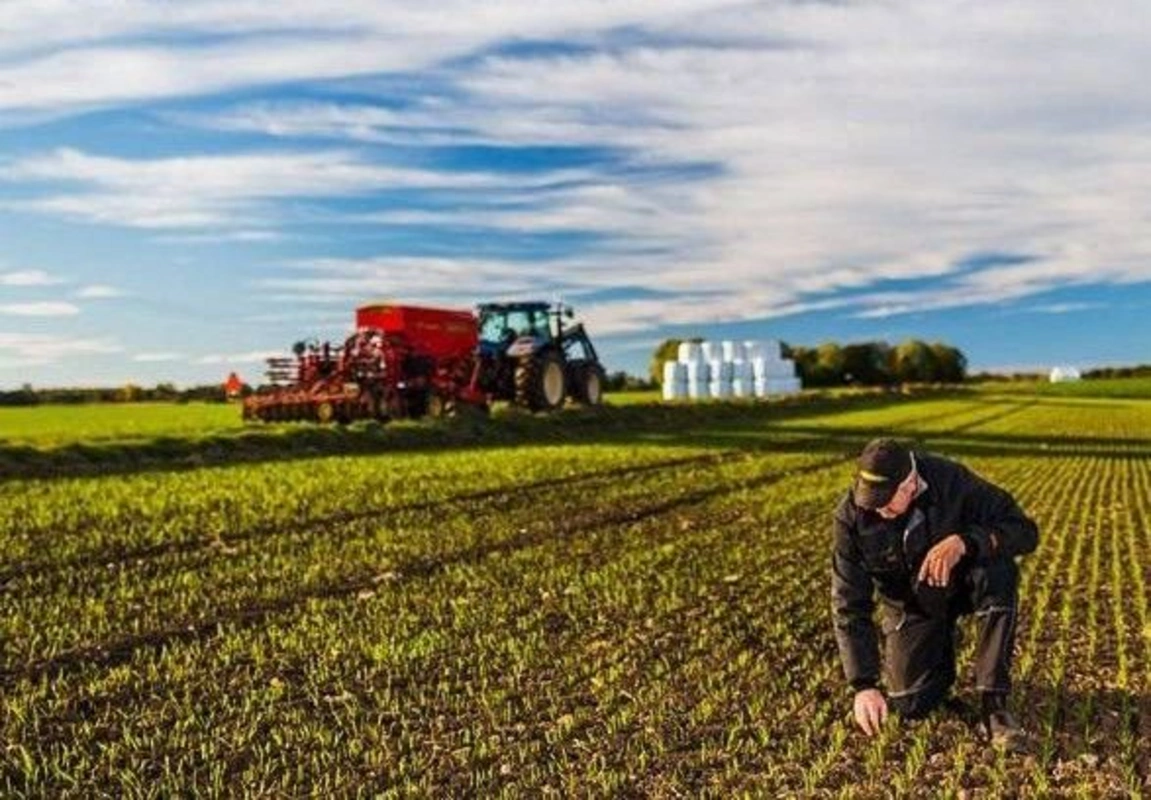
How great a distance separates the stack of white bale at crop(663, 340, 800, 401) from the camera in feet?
247

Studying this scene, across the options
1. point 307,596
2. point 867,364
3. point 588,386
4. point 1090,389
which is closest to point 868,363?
point 867,364

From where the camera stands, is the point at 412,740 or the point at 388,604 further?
the point at 388,604

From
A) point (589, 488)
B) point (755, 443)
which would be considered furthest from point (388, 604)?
point (755, 443)

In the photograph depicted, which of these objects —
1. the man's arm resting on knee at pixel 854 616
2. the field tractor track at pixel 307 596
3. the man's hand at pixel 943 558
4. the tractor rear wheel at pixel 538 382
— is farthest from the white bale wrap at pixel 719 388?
the man's hand at pixel 943 558

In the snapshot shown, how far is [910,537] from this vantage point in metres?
7.01

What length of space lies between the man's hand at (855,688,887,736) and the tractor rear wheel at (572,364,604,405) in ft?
101

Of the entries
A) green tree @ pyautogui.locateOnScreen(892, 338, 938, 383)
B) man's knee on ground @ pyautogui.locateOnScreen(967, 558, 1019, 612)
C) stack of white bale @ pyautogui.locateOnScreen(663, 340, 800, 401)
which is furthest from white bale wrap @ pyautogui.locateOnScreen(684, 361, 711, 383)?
man's knee on ground @ pyautogui.locateOnScreen(967, 558, 1019, 612)

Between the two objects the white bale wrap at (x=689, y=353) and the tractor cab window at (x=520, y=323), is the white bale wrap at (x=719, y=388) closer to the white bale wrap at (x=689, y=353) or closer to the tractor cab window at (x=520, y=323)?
the white bale wrap at (x=689, y=353)

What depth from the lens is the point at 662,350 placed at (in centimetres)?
9119

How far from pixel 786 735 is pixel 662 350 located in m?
84.3

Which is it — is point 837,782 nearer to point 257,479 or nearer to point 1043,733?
point 1043,733

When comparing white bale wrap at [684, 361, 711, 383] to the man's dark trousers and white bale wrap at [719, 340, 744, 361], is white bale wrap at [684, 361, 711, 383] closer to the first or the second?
white bale wrap at [719, 340, 744, 361]

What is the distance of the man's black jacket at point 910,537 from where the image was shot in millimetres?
6957

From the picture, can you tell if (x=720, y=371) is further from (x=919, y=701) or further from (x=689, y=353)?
(x=919, y=701)
